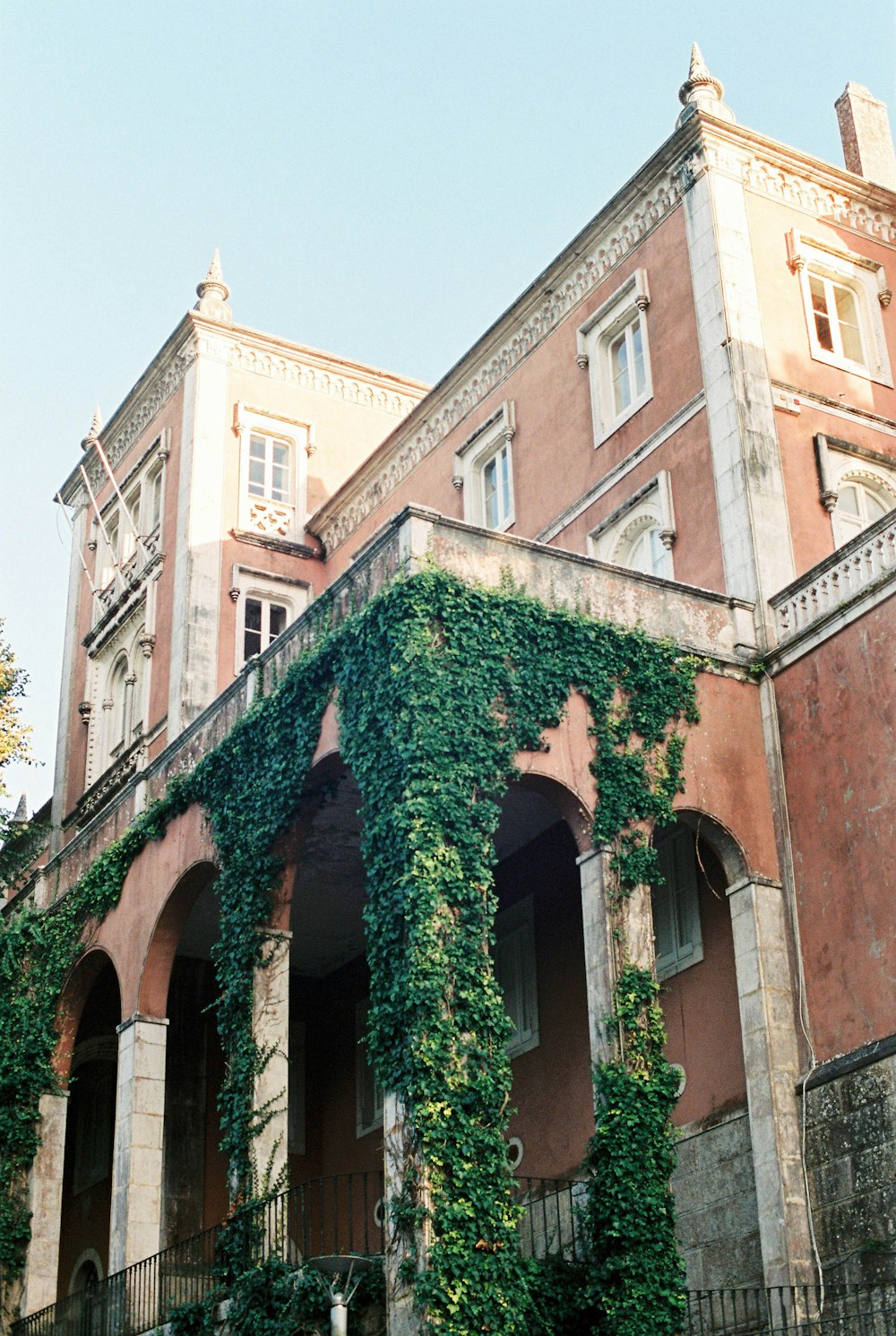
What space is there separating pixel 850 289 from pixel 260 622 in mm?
11953

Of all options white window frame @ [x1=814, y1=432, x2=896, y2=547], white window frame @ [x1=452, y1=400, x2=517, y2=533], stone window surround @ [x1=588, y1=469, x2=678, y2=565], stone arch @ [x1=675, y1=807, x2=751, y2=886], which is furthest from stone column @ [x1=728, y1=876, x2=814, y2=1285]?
white window frame @ [x1=452, y1=400, x2=517, y2=533]

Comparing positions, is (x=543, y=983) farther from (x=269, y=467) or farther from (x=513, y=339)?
(x=269, y=467)

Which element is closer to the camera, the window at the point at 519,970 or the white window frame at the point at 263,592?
the window at the point at 519,970

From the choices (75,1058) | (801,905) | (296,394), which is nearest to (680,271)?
(801,905)

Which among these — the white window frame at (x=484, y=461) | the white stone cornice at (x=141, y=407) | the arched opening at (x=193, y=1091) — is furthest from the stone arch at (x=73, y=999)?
the white stone cornice at (x=141, y=407)

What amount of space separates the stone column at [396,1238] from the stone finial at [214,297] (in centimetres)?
1970

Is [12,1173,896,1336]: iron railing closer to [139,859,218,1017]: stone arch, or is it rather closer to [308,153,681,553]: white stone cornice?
[139,859,218,1017]: stone arch

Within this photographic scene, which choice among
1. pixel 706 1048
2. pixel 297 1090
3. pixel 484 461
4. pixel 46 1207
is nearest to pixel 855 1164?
pixel 706 1048

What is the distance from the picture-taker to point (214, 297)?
104ft

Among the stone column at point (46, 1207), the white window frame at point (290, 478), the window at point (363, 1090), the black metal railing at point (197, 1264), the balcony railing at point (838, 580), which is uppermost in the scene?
the white window frame at point (290, 478)

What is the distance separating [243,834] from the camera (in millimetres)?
18828

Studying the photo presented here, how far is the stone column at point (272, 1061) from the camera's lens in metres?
Answer: 17.1

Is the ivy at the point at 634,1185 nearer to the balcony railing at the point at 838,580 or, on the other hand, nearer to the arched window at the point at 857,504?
the balcony railing at the point at 838,580

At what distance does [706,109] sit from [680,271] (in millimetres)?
2143
